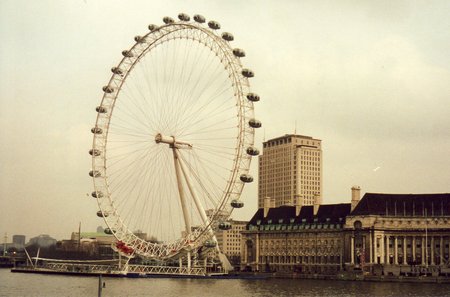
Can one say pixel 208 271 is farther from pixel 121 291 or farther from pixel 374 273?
pixel 121 291

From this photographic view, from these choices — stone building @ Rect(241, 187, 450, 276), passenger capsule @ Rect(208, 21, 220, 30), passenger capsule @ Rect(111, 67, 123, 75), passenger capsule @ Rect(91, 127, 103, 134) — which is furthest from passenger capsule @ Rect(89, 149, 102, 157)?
stone building @ Rect(241, 187, 450, 276)

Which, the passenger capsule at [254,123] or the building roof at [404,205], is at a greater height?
the passenger capsule at [254,123]

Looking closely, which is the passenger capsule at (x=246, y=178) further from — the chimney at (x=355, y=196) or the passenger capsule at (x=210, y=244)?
the chimney at (x=355, y=196)

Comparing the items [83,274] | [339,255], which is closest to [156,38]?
[83,274]

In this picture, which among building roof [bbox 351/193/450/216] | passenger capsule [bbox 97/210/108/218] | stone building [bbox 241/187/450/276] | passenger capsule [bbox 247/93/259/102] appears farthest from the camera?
building roof [bbox 351/193/450/216]

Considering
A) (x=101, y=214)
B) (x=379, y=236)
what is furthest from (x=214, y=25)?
(x=379, y=236)

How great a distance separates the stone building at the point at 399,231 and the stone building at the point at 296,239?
4738mm

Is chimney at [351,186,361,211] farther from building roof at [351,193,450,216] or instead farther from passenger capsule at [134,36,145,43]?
passenger capsule at [134,36,145,43]

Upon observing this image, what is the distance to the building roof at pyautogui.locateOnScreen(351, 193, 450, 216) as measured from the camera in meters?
122

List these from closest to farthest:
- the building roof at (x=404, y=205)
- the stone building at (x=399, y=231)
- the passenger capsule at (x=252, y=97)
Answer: the passenger capsule at (x=252, y=97) < the stone building at (x=399, y=231) < the building roof at (x=404, y=205)

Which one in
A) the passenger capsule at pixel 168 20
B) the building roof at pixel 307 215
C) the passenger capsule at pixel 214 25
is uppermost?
the passenger capsule at pixel 168 20

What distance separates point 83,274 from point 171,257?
2617 cm

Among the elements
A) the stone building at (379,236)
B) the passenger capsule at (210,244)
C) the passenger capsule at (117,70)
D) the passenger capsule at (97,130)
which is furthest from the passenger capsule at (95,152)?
the stone building at (379,236)

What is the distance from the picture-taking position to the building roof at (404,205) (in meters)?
122
